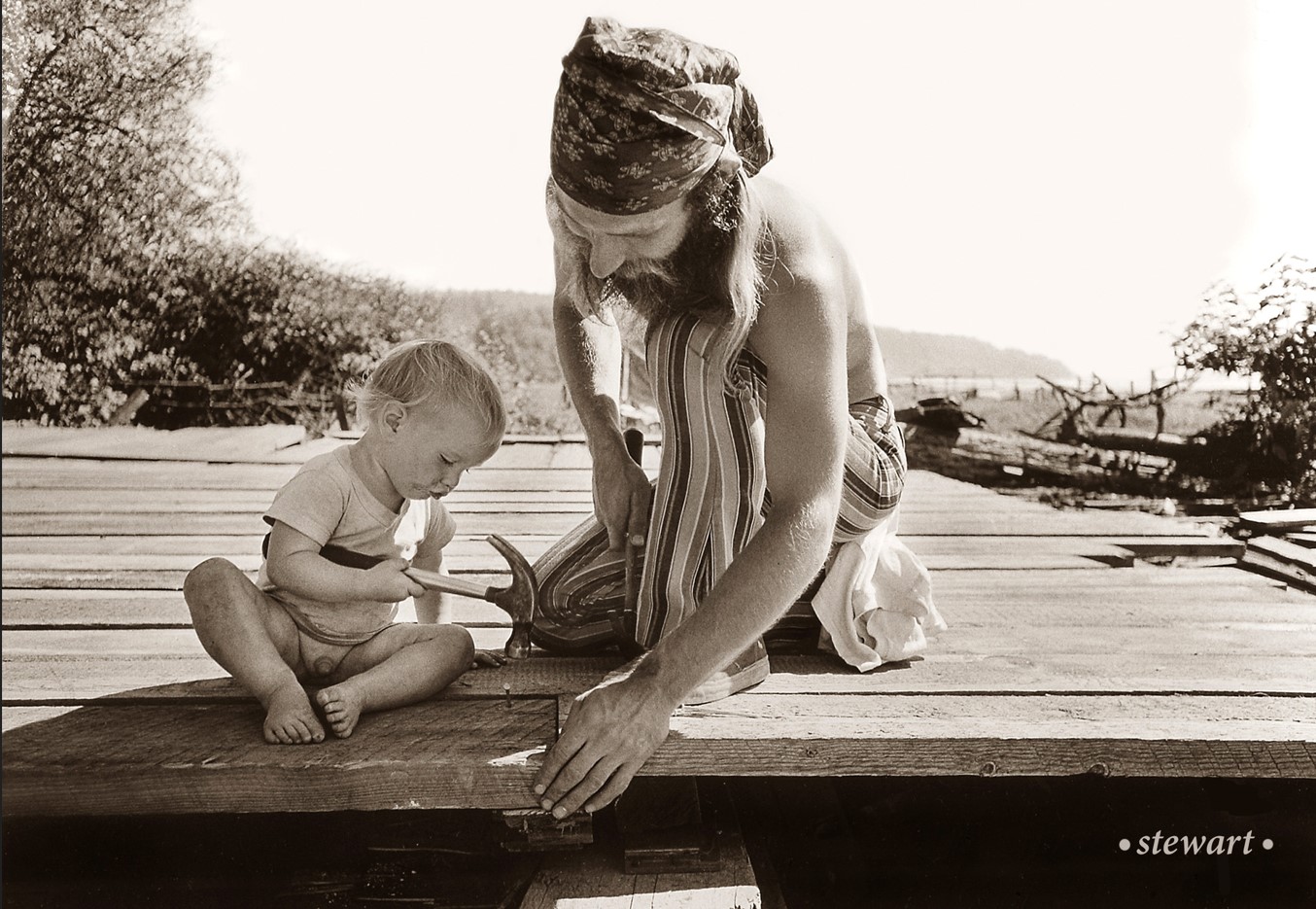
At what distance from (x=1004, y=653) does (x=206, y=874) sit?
52.9 inches

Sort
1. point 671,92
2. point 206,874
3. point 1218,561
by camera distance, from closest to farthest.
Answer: point 671,92, point 206,874, point 1218,561

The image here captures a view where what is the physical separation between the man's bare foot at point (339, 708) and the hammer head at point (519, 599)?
0.32 meters

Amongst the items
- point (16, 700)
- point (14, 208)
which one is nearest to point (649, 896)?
point (16, 700)

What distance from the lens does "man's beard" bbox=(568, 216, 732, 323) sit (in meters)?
1.45

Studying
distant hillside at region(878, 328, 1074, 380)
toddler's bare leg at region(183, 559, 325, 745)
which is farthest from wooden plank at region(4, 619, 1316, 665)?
distant hillside at region(878, 328, 1074, 380)

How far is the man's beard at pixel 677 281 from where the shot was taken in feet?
4.75

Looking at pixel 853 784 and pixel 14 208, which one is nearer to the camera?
pixel 853 784

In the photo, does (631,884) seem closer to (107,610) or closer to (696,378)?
(696,378)

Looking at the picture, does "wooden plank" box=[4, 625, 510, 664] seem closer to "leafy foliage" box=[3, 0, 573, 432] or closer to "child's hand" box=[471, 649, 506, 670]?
"child's hand" box=[471, 649, 506, 670]

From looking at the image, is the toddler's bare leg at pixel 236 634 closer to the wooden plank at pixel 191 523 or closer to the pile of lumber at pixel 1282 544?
the wooden plank at pixel 191 523

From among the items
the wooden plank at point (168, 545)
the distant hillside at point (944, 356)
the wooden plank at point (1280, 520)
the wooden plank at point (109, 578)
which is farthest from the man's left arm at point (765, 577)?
the distant hillside at point (944, 356)

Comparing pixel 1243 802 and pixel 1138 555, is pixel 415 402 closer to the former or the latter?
pixel 1243 802

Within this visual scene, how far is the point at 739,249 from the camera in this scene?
1437mm

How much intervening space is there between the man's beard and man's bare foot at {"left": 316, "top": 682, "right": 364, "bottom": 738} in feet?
2.22
